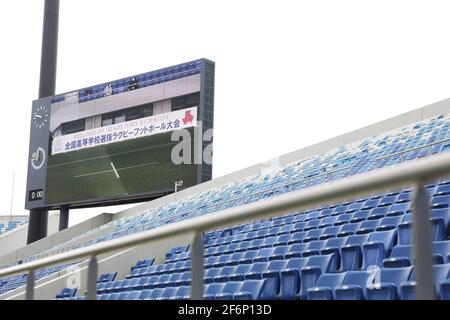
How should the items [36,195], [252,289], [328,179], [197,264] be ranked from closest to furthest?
1. [197,264]
2. [252,289]
3. [328,179]
4. [36,195]

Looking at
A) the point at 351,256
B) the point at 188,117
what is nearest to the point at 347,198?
the point at 351,256

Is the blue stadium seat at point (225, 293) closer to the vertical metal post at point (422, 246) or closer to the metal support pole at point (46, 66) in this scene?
the vertical metal post at point (422, 246)

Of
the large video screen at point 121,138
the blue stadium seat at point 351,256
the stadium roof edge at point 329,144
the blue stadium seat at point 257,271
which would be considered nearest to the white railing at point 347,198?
the blue stadium seat at point 257,271

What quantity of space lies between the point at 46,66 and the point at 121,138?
15.8 feet

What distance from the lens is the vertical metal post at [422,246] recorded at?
1.18 m

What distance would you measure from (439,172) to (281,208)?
→ 388 millimetres

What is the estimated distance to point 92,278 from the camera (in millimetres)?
2086

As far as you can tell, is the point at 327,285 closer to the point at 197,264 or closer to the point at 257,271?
the point at 257,271

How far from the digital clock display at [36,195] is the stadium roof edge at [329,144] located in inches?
107

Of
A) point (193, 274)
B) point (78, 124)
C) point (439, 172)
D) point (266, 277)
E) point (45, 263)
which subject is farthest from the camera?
point (78, 124)

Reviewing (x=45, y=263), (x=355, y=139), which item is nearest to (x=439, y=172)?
(x=45, y=263)

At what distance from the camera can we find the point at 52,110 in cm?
1730

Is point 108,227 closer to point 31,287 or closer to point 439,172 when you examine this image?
point 31,287

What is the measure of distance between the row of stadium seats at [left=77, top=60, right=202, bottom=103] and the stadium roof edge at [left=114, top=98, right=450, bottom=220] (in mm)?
2473
